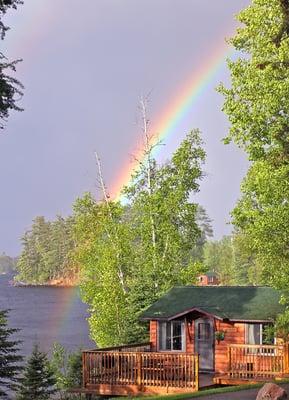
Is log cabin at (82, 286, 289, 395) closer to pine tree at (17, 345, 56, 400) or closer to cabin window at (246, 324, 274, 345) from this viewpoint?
cabin window at (246, 324, 274, 345)

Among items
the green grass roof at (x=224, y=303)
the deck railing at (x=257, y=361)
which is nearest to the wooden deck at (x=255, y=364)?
the deck railing at (x=257, y=361)

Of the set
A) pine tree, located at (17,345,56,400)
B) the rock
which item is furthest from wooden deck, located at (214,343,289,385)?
pine tree, located at (17,345,56,400)

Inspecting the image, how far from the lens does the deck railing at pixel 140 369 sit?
79.2 feet

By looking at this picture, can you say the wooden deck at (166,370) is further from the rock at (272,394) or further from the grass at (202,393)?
the rock at (272,394)

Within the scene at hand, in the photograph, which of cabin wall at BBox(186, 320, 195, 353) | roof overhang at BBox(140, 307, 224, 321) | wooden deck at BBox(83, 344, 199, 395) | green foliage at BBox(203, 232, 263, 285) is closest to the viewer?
wooden deck at BBox(83, 344, 199, 395)

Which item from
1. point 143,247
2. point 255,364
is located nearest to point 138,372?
point 255,364

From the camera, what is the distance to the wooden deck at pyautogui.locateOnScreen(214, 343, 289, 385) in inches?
979

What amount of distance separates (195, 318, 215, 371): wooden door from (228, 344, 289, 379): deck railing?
7.96 ft

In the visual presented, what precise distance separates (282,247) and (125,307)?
1830 centimetres

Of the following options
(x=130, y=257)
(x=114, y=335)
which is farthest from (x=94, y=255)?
(x=114, y=335)

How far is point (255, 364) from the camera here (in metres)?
25.4

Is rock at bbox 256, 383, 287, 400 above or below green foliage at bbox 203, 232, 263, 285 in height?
below

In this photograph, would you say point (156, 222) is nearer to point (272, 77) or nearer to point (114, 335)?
point (114, 335)

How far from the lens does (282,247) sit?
2088 cm
